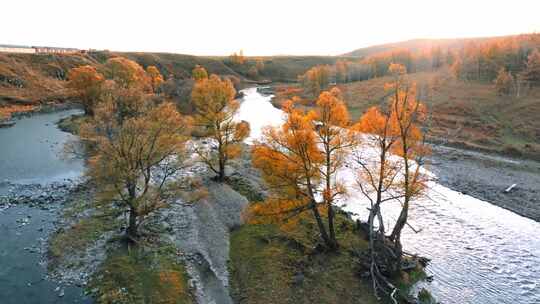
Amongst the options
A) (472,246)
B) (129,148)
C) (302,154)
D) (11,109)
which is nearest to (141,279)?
(129,148)

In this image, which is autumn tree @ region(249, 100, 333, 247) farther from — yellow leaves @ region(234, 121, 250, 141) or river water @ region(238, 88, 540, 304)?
yellow leaves @ region(234, 121, 250, 141)

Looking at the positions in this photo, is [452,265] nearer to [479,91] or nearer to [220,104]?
[220,104]

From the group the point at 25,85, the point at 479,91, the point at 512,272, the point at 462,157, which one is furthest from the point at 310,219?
the point at 25,85

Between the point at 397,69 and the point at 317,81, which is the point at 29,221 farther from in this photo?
the point at 317,81

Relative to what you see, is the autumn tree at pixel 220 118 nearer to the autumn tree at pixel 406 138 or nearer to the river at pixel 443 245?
the river at pixel 443 245

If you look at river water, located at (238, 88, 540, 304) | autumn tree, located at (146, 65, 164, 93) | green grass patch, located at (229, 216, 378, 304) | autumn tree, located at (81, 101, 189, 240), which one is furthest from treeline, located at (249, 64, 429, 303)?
autumn tree, located at (146, 65, 164, 93)
